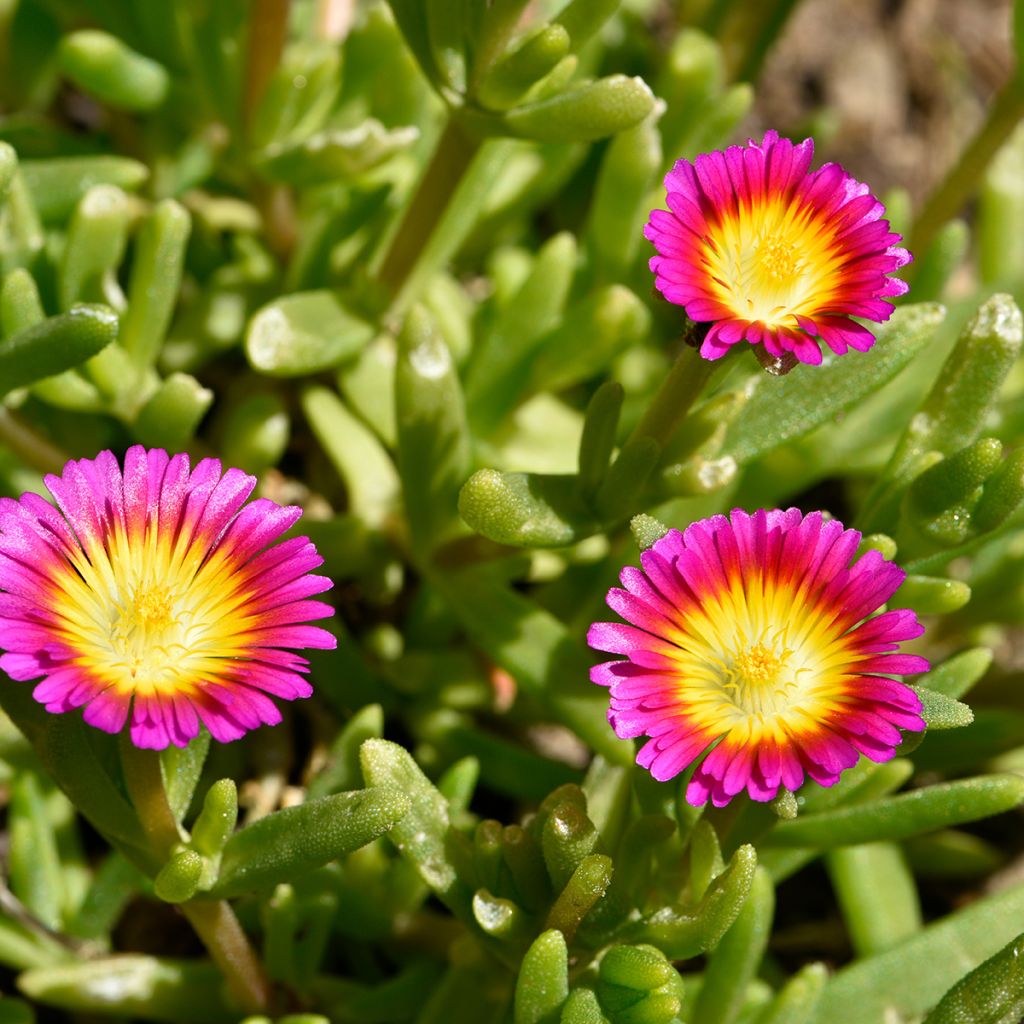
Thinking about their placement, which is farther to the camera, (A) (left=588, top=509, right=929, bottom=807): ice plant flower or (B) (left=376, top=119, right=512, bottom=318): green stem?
(B) (left=376, top=119, right=512, bottom=318): green stem

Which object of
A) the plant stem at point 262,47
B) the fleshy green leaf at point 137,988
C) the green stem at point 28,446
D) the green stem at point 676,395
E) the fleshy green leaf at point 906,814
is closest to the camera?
the green stem at point 676,395

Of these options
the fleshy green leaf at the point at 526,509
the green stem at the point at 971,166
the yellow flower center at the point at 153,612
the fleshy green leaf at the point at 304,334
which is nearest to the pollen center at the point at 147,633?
the yellow flower center at the point at 153,612

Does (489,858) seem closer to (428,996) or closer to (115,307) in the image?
(428,996)

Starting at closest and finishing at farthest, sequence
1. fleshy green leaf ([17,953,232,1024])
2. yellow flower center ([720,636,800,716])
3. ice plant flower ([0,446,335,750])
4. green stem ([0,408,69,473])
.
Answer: ice plant flower ([0,446,335,750])
yellow flower center ([720,636,800,716])
fleshy green leaf ([17,953,232,1024])
green stem ([0,408,69,473])

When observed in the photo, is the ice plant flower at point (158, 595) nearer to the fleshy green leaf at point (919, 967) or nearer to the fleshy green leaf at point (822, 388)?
the fleshy green leaf at point (822, 388)

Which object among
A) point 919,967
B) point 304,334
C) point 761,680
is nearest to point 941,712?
point 761,680

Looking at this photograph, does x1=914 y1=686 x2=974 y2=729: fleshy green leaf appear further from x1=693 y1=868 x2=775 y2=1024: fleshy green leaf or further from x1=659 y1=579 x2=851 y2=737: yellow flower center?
x1=693 y1=868 x2=775 y2=1024: fleshy green leaf

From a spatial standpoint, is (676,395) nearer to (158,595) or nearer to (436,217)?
(158,595)

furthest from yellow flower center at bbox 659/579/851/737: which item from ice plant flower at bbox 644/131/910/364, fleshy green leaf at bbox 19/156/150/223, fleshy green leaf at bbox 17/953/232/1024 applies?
fleshy green leaf at bbox 19/156/150/223

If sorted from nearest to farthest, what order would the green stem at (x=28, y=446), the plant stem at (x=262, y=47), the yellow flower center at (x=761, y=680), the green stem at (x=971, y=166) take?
the yellow flower center at (x=761, y=680), the green stem at (x=28, y=446), the plant stem at (x=262, y=47), the green stem at (x=971, y=166)

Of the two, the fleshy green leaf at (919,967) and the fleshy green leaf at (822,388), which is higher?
the fleshy green leaf at (822,388)
